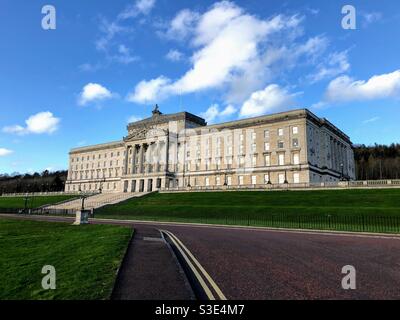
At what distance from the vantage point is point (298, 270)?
9.91 metres

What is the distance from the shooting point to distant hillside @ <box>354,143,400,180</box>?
11531 cm

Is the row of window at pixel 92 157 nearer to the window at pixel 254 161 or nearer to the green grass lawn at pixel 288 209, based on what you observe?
the window at pixel 254 161

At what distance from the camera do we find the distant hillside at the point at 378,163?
11531cm

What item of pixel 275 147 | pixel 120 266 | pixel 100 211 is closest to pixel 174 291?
pixel 120 266

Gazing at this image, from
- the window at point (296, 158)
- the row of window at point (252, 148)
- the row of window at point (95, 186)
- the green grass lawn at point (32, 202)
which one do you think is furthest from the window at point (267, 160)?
the row of window at point (95, 186)

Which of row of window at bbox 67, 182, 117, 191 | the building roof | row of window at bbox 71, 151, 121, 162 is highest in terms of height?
the building roof

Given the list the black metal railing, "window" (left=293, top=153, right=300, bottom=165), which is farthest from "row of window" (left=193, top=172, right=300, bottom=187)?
the black metal railing

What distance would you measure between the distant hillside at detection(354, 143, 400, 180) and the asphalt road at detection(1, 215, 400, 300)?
110958mm

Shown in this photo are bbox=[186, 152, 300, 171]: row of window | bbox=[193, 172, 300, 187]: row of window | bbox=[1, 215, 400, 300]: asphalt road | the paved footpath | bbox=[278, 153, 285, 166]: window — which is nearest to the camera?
the paved footpath

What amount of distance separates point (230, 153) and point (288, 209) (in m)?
45.9

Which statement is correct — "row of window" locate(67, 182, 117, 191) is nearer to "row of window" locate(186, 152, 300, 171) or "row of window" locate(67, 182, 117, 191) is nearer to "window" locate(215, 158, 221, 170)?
"row of window" locate(186, 152, 300, 171)

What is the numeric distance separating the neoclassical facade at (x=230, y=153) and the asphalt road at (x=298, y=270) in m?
54.3
